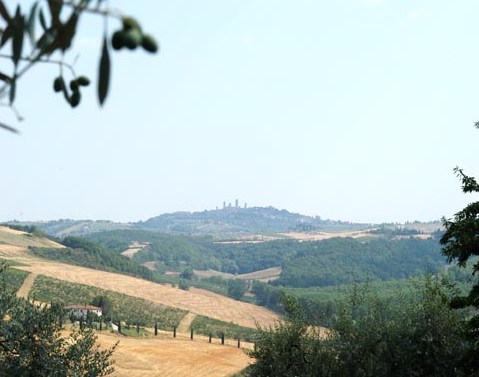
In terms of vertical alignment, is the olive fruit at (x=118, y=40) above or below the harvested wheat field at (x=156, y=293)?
above

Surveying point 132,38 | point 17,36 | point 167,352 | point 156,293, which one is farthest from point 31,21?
point 156,293

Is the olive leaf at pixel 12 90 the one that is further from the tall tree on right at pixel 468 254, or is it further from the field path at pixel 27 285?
the field path at pixel 27 285

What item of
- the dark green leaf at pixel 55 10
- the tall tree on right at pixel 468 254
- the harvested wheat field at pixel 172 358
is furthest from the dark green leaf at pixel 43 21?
the harvested wheat field at pixel 172 358

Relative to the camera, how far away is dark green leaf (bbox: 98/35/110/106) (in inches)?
91.5

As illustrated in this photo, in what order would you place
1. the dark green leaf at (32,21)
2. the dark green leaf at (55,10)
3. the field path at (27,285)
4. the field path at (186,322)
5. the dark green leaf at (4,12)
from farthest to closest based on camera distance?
the field path at (186,322) < the field path at (27,285) < the dark green leaf at (4,12) < the dark green leaf at (55,10) < the dark green leaf at (32,21)

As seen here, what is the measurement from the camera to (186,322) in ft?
391

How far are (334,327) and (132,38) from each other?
22.6 metres

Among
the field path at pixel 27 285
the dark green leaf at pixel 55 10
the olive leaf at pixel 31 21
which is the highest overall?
the dark green leaf at pixel 55 10

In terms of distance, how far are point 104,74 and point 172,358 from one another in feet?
225

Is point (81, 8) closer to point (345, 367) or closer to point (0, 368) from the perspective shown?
point (0, 368)

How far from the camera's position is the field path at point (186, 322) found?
109625 mm

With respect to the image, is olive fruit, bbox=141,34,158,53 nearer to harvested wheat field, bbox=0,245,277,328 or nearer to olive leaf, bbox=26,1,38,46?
olive leaf, bbox=26,1,38,46

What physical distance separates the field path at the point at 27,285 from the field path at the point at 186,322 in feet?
89.0

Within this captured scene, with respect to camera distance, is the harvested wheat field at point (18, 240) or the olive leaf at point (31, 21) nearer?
the olive leaf at point (31, 21)
